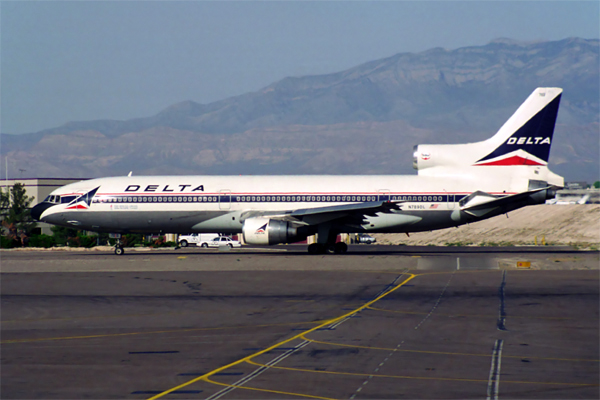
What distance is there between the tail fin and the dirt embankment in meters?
33.1

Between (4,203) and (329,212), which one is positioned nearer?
(329,212)

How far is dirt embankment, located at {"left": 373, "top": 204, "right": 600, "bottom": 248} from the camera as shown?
2926 inches

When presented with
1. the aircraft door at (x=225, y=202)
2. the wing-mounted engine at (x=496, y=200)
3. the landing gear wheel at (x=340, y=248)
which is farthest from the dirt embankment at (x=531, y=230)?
the aircraft door at (x=225, y=202)

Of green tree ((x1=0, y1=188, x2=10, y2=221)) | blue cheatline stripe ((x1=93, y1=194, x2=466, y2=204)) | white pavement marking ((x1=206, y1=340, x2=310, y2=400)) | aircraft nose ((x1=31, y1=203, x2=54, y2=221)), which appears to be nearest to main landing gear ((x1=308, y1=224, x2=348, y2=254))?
blue cheatline stripe ((x1=93, y1=194, x2=466, y2=204))

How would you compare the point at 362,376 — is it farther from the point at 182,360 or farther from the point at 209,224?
the point at 209,224

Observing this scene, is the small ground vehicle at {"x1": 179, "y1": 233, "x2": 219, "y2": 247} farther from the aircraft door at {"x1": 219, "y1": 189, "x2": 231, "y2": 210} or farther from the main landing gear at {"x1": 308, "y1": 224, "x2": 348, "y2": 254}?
the main landing gear at {"x1": 308, "y1": 224, "x2": 348, "y2": 254}

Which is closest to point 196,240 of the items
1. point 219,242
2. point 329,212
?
point 219,242

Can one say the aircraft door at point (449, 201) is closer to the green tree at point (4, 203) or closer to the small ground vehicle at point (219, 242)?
the small ground vehicle at point (219, 242)

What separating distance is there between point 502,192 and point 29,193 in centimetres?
7478

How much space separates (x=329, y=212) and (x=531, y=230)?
185 feet

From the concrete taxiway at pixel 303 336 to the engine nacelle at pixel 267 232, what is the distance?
1044cm

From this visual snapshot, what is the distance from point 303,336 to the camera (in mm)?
13227

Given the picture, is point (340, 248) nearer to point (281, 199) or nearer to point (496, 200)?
point (281, 199)

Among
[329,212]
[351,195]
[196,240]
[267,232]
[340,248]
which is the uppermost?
[351,195]
